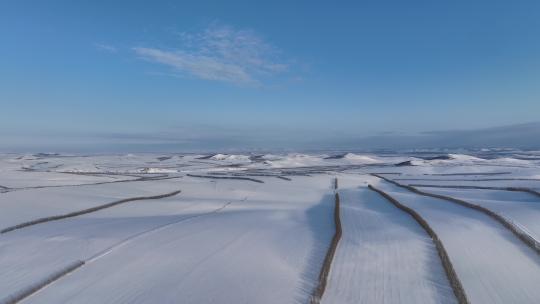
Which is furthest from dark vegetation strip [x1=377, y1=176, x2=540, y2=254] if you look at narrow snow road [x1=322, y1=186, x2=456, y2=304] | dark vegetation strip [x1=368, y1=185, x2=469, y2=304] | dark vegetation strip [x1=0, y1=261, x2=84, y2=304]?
dark vegetation strip [x1=0, y1=261, x2=84, y2=304]

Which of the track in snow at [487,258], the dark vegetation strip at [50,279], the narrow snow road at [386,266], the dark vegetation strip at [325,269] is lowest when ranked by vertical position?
the track in snow at [487,258]

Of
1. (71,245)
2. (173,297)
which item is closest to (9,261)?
(71,245)

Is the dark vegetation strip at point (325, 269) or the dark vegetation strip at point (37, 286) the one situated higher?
the dark vegetation strip at point (37, 286)

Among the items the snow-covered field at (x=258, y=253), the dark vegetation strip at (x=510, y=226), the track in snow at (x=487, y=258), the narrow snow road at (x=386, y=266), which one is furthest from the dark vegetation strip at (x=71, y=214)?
the dark vegetation strip at (x=510, y=226)

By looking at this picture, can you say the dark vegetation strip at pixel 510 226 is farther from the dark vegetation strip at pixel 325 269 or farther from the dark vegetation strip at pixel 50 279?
the dark vegetation strip at pixel 50 279

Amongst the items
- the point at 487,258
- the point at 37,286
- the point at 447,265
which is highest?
the point at 37,286

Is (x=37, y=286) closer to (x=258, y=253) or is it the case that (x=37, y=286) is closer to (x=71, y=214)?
(x=258, y=253)

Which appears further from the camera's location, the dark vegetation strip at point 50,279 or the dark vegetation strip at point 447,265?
the dark vegetation strip at point 447,265

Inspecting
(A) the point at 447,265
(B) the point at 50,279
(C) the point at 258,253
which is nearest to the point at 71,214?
(B) the point at 50,279
